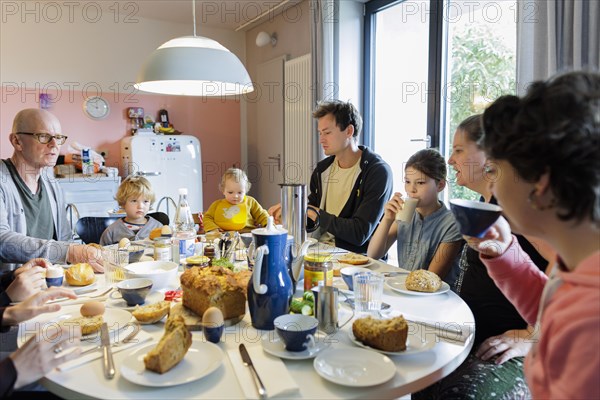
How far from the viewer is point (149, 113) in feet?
16.7

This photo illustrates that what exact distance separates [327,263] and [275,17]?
4147 mm

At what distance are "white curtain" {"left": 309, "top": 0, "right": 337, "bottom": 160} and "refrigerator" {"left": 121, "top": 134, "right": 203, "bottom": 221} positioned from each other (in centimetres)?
172

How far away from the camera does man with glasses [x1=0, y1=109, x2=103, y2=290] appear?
6.16ft

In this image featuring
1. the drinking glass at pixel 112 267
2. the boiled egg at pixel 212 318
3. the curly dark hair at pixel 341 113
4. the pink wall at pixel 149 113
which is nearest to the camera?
the boiled egg at pixel 212 318

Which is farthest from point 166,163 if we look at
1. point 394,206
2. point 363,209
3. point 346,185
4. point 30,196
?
point 394,206

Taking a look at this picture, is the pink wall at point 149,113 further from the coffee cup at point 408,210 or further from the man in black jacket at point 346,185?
the coffee cup at point 408,210

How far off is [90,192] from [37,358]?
385 centimetres

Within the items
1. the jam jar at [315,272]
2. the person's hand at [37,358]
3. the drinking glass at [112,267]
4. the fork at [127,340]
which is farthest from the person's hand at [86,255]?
the jam jar at [315,272]

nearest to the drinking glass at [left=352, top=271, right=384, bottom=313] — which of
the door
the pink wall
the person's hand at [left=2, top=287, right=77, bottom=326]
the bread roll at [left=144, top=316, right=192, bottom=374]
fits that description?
the bread roll at [left=144, top=316, right=192, bottom=374]

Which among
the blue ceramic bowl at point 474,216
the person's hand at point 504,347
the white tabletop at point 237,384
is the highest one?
the blue ceramic bowl at point 474,216

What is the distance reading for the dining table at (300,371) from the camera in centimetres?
89

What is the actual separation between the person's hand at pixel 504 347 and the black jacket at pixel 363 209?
3.13ft

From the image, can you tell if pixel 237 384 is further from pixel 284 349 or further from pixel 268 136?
pixel 268 136

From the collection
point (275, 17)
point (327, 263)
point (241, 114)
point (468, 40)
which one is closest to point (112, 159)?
point (241, 114)
